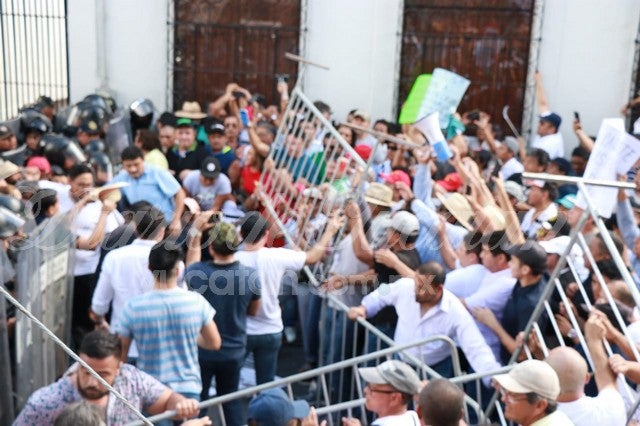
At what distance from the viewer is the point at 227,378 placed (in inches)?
222

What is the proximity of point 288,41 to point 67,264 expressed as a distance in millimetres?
7001

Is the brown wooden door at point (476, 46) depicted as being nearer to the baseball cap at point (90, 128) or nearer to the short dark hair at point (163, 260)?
the baseball cap at point (90, 128)

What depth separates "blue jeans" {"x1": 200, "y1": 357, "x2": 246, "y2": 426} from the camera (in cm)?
554

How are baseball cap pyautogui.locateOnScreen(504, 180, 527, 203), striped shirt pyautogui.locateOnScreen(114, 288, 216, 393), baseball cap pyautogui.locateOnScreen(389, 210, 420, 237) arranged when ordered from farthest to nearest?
baseball cap pyautogui.locateOnScreen(504, 180, 527, 203) → baseball cap pyautogui.locateOnScreen(389, 210, 420, 237) → striped shirt pyautogui.locateOnScreen(114, 288, 216, 393)

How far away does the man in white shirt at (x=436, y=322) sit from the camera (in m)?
5.27

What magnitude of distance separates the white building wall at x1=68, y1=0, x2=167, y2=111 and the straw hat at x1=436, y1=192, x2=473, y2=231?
21.0ft

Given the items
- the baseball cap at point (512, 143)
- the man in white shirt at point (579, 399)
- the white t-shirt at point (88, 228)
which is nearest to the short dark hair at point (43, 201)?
the white t-shirt at point (88, 228)

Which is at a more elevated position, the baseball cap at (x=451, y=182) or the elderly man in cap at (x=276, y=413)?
the baseball cap at (x=451, y=182)

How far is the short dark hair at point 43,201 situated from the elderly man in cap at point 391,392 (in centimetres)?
294

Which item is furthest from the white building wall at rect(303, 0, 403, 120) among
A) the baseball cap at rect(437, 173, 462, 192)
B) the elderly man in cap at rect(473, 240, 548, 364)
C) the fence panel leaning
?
the elderly man in cap at rect(473, 240, 548, 364)

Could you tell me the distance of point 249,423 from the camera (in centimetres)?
414

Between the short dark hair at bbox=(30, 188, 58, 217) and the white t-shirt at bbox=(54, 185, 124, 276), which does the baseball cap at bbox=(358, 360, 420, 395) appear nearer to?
the white t-shirt at bbox=(54, 185, 124, 276)

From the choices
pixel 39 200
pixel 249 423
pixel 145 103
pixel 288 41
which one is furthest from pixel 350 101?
pixel 249 423

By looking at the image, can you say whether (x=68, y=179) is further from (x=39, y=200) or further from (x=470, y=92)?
(x=470, y=92)
